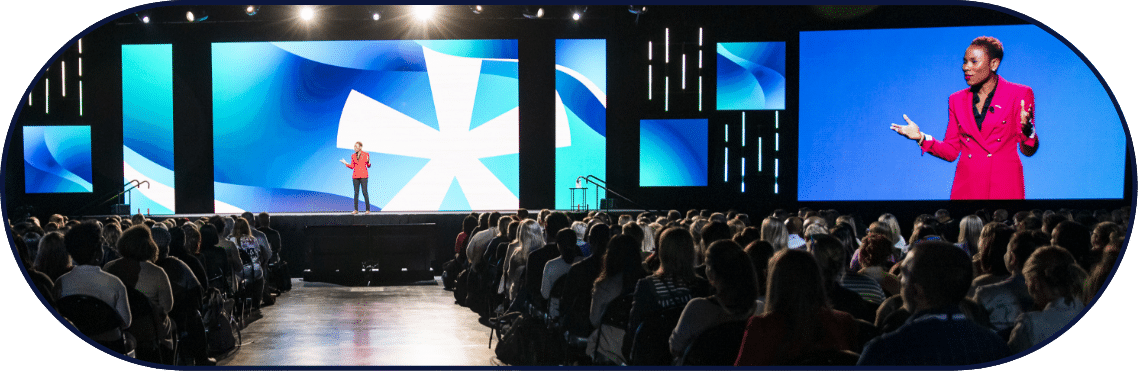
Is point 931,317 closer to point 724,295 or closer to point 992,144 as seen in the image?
point 724,295

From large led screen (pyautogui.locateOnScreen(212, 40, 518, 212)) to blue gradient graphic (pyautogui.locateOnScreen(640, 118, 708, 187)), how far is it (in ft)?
7.61

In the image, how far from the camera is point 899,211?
12289 millimetres

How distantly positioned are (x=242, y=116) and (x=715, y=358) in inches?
488

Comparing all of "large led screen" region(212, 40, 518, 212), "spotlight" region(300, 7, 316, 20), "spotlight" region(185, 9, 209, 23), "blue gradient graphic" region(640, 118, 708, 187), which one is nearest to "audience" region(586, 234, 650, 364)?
"blue gradient graphic" region(640, 118, 708, 187)

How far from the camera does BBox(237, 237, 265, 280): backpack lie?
7.44 m

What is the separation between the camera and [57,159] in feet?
42.0

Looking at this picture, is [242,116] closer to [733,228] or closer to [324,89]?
[324,89]

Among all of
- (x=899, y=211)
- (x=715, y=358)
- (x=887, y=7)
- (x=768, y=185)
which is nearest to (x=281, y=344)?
(x=715, y=358)

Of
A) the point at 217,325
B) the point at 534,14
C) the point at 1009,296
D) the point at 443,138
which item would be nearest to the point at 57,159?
the point at 443,138

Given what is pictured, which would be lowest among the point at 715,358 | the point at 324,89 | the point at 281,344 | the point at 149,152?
the point at 281,344

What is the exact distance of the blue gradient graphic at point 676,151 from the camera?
42.2ft

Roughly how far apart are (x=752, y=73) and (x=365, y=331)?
26.7 ft

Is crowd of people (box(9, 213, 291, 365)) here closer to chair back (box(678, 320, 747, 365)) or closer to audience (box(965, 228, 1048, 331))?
chair back (box(678, 320, 747, 365))

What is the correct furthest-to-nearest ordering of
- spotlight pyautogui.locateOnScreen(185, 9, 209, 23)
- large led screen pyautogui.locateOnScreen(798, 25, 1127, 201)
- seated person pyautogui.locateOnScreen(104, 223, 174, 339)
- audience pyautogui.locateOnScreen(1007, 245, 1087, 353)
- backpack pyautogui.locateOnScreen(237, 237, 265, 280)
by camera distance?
spotlight pyautogui.locateOnScreen(185, 9, 209, 23) < large led screen pyautogui.locateOnScreen(798, 25, 1127, 201) < backpack pyautogui.locateOnScreen(237, 237, 265, 280) < seated person pyautogui.locateOnScreen(104, 223, 174, 339) < audience pyautogui.locateOnScreen(1007, 245, 1087, 353)
